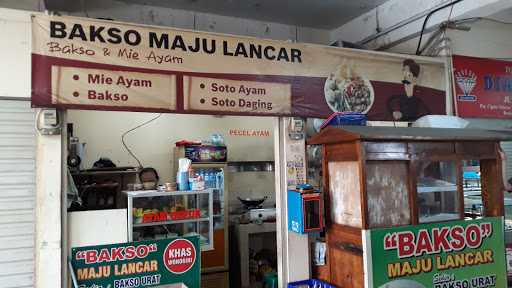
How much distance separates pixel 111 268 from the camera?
292cm

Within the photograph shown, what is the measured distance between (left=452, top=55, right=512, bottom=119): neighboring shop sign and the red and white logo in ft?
10.6

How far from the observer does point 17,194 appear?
277 centimetres

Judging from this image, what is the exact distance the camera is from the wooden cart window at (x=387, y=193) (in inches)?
117

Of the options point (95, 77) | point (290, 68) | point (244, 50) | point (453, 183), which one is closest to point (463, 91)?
point (453, 183)

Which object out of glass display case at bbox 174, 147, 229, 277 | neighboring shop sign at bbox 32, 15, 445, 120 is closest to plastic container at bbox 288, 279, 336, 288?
neighboring shop sign at bbox 32, 15, 445, 120

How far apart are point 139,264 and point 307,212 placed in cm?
142

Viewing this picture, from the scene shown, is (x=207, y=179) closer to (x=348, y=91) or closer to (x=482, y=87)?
(x=348, y=91)

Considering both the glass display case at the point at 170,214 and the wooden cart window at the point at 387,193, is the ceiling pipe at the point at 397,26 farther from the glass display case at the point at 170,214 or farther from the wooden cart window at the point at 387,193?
the glass display case at the point at 170,214

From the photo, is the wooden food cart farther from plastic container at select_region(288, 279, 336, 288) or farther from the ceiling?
the ceiling

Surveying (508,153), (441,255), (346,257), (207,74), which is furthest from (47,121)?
(508,153)

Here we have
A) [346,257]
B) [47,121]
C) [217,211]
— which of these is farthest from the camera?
[217,211]

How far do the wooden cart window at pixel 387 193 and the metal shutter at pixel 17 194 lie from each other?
254 centimetres

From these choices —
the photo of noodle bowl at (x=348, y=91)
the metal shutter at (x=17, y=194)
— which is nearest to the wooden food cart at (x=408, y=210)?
the photo of noodle bowl at (x=348, y=91)

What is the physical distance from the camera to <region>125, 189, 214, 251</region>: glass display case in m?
3.89
